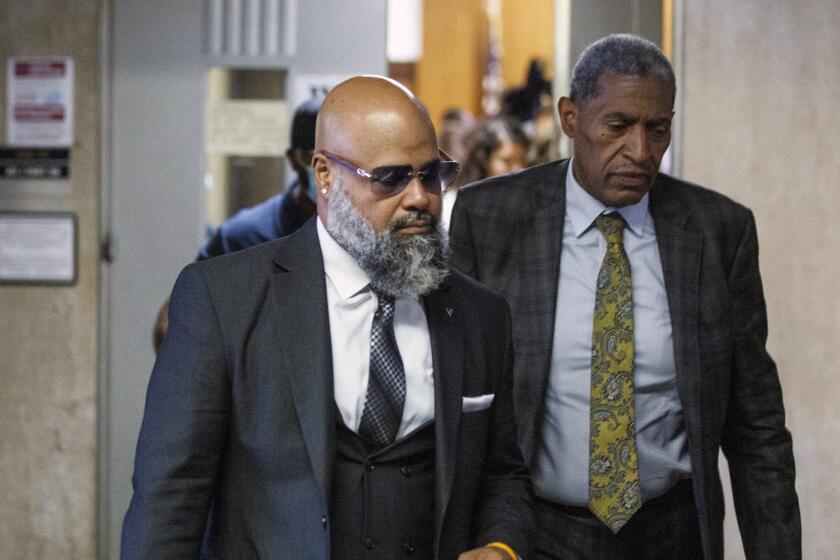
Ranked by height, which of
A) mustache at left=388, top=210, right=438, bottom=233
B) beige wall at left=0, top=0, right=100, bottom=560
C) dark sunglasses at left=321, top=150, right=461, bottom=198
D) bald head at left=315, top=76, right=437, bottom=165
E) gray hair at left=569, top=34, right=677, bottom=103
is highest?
gray hair at left=569, top=34, right=677, bottom=103

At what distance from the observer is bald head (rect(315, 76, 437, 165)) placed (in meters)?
1.93

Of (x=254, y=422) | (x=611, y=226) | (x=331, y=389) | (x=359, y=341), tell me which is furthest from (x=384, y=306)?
(x=611, y=226)

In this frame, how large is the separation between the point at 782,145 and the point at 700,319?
5.23 ft

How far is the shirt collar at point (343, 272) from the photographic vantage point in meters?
2.03

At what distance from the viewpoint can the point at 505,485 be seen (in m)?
2.15

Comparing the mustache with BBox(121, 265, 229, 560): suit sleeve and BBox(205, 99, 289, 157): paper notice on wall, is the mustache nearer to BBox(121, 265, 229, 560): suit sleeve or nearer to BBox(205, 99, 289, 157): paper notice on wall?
BBox(121, 265, 229, 560): suit sleeve

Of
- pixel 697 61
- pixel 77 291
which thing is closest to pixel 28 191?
pixel 77 291

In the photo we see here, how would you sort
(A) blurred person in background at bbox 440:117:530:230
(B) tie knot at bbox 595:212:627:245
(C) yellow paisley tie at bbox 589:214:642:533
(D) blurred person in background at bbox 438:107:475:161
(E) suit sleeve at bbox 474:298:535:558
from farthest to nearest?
(D) blurred person in background at bbox 438:107:475:161, (A) blurred person in background at bbox 440:117:530:230, (B) tie knot at bbox 595:212:627:245, (C) yellow paisley tie at bbox 589:214:642:533, (E) suit sleeve at bbox 474:298:535:558

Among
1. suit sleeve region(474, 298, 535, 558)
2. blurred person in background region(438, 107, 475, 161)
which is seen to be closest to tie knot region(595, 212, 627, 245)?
suit sleeve region(474, 298, 535, 558)

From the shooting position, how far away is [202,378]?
1.89 m

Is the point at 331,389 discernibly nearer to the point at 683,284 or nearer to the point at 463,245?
the point at 463,245

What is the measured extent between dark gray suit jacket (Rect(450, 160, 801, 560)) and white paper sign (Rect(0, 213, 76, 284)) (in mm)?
1956

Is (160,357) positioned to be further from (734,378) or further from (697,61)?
(697,61)

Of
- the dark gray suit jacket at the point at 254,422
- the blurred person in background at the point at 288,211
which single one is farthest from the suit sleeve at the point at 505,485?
the blurred person in background at the point at 288,211
